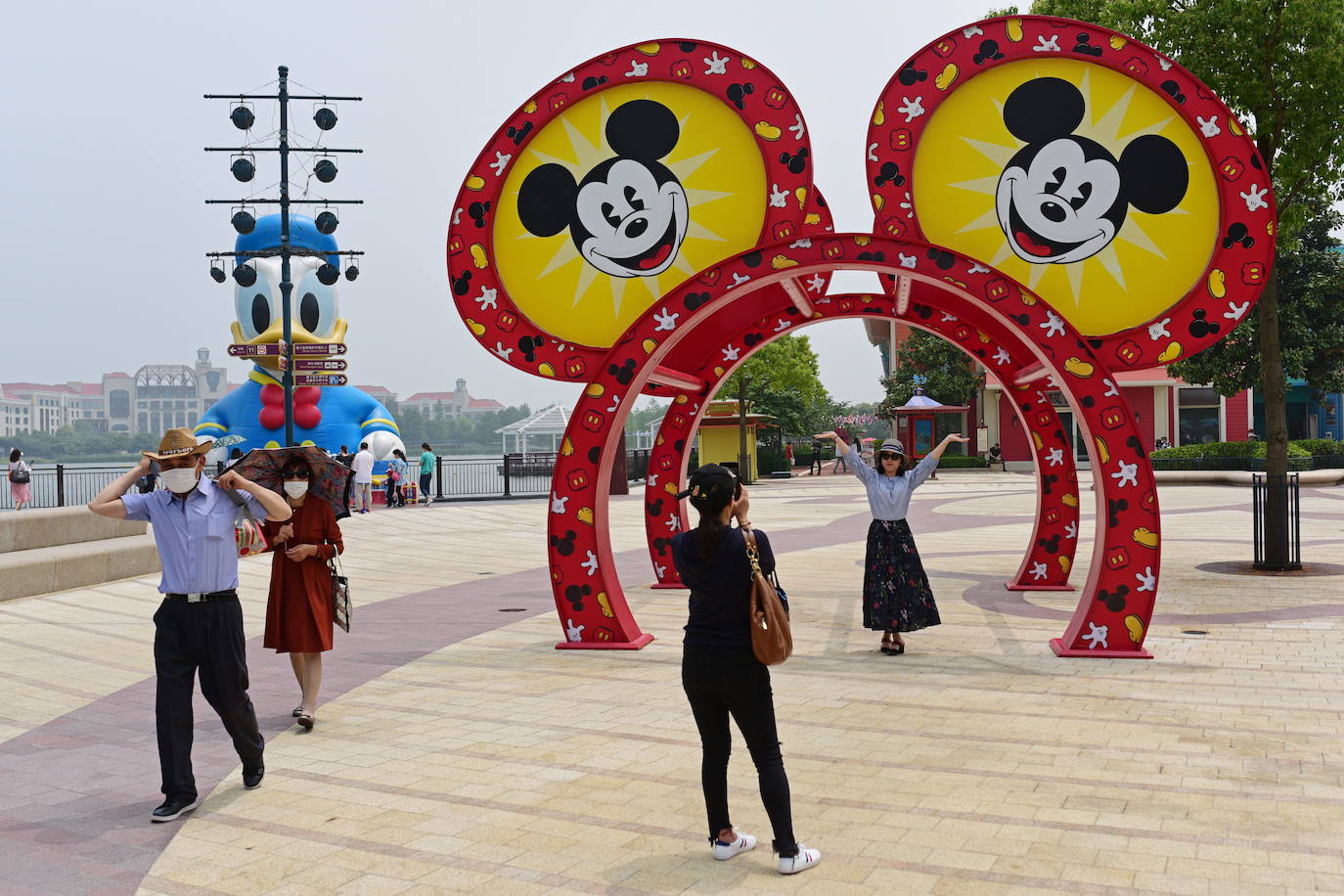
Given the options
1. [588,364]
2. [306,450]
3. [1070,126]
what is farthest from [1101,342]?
[306,450]

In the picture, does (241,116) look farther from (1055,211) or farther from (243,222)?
(1055,211)

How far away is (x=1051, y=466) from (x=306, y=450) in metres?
8.05

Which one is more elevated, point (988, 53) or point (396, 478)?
point (988, 53)

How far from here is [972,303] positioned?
27.8 feet

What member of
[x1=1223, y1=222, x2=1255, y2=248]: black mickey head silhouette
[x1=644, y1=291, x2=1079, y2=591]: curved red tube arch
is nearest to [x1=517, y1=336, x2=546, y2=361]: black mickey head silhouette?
[x1=644, y1=291, x2=1079, y2=591]: curved red tube arch

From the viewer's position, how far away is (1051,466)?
11.8m

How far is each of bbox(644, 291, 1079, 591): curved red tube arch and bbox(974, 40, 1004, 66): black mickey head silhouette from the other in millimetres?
2728

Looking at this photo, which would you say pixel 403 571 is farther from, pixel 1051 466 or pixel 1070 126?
pixel 1070 126

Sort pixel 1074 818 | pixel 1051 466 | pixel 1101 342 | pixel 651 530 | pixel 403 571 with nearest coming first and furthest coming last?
pixel 1074 818
pixel 1101 342
pixel 1051 466
pixel 651 530
pixel 403 571

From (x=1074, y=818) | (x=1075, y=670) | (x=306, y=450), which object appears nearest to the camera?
(x=1074, y=818)

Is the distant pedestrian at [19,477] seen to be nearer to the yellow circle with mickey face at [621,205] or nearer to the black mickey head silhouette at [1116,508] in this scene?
the yellow circle with mickey face at [621,205]

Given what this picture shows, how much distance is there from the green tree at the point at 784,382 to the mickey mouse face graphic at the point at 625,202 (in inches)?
1020

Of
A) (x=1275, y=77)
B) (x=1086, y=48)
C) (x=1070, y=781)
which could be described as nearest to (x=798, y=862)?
(x=1070, y=781)

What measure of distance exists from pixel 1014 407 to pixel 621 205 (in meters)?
5.10
